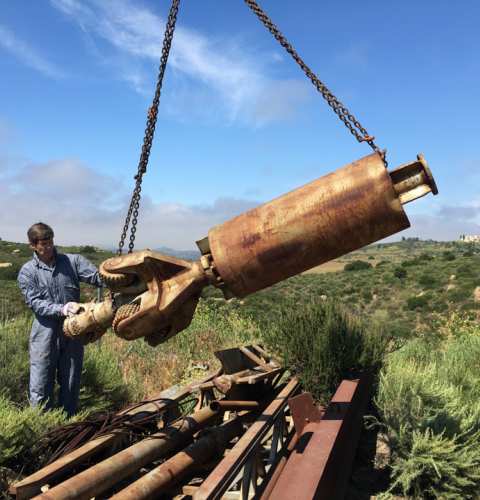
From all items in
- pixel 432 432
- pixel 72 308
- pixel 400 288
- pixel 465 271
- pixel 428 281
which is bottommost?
pixel 465 271

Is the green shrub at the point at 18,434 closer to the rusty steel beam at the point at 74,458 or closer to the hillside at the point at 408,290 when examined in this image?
the rusty steel beam at the point at 74,458

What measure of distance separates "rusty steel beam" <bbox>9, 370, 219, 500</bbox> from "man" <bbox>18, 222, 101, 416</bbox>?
1056 millimetres

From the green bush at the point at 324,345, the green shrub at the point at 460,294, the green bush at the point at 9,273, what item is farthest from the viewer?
the green shrub at the point at 460,294

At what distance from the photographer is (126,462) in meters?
3.35

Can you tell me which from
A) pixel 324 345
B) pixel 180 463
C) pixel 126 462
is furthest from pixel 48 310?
pixel 324 345

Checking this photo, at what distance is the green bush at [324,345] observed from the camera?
6.40 m

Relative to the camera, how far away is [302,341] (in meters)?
6.75

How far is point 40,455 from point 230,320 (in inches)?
280

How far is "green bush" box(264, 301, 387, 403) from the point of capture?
6.40 meters

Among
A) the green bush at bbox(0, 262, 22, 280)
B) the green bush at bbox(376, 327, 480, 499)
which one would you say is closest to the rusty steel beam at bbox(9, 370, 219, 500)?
the green bush at bbox(376, 327, 480, 499)

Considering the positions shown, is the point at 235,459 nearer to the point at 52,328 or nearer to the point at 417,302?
the point at 52,328

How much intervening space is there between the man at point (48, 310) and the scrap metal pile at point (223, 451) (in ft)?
3.58

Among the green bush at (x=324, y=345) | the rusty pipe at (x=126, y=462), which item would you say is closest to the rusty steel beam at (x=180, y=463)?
the rusty pipe at (x=126, y=462)

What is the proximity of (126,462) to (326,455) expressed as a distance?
4.75ft
